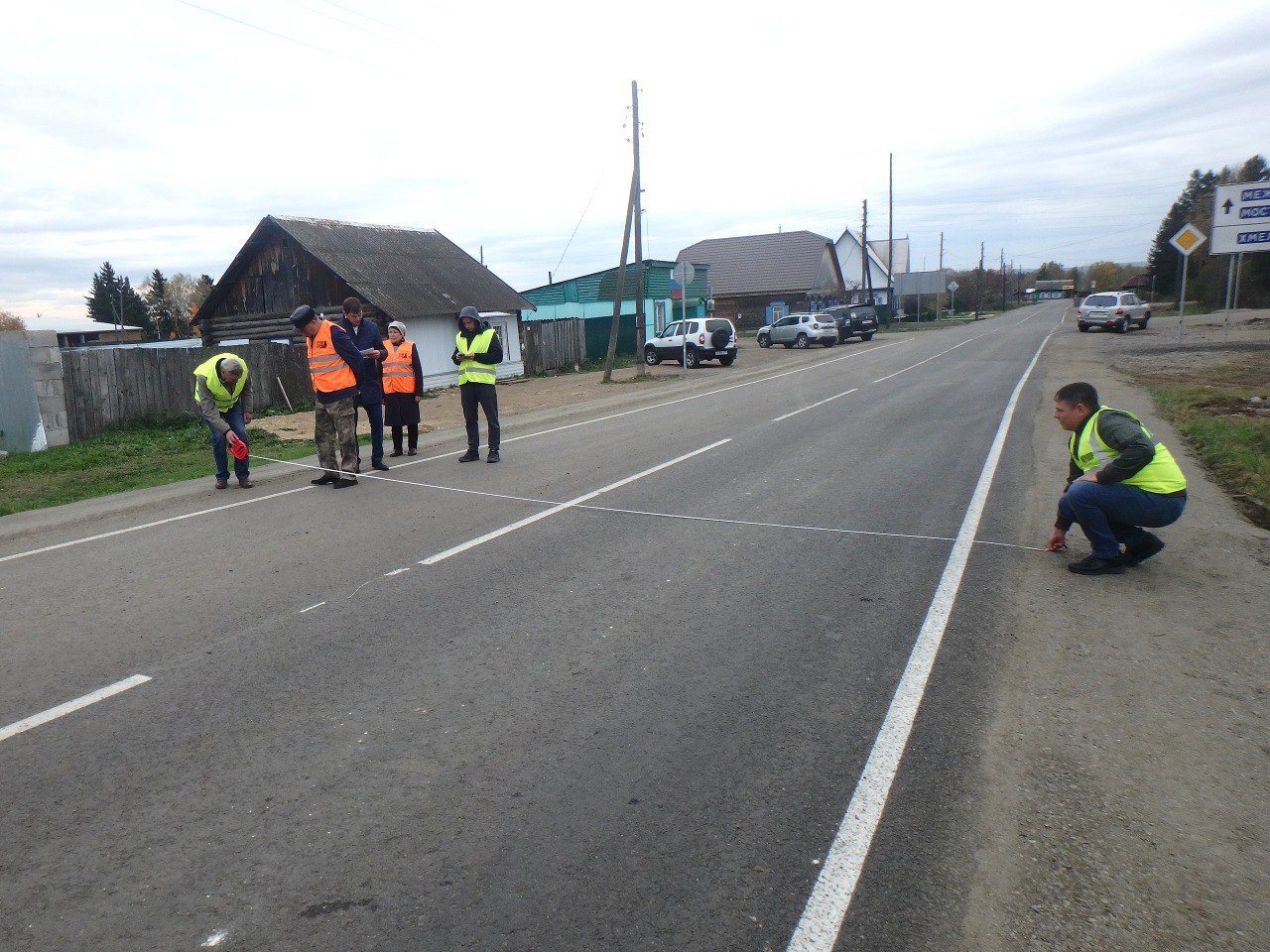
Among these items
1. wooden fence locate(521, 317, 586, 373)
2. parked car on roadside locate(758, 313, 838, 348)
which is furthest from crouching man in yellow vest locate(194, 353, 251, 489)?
parked car on roadside locate(758, 313, 838, 348)

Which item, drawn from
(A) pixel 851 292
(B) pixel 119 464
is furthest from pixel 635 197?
(A) pixel 851 292

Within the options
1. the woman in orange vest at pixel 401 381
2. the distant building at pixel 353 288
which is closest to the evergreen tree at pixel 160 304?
the distant building at pixel 353 288

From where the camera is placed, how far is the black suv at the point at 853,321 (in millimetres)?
45156

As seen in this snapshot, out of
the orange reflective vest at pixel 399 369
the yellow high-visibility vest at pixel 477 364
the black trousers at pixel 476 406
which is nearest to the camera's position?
the yellow high-visibility vest at pixel 477 364

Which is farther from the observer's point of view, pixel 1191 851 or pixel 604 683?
pixel 604 683

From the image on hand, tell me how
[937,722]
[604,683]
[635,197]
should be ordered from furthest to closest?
[635,197] → [604,683] → [937,722]

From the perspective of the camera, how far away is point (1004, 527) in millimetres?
7246

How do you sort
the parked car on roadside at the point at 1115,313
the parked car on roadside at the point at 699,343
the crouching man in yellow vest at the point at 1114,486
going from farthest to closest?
the parked car on roadside at the point at 1115,313 → the parked car on roadside at the point at 699,343 → the crouching man in yellow vest at the point at 1114,486

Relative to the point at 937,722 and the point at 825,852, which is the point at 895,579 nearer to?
the point at 937,722

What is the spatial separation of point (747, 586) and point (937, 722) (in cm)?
203

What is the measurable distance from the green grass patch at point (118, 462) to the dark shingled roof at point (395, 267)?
34.6ft

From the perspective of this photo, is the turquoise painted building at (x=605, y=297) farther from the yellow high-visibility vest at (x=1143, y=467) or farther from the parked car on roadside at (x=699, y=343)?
the yellow high-visibility vest at (x=1143, y=467)

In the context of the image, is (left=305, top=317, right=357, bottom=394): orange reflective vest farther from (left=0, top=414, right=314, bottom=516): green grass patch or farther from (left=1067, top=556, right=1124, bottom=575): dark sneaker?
(left=1067, top=556, right=1124, bottom=575): dark sneaker

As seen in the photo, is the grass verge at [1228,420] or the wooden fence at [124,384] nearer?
the grass verge at [1228,420]
